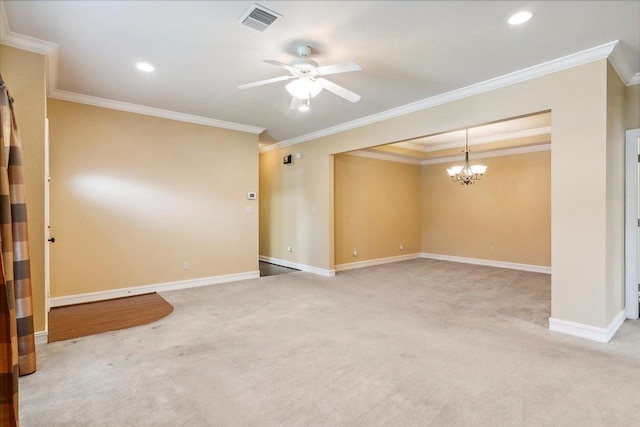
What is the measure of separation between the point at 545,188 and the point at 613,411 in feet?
17.5

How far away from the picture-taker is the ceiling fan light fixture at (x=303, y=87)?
2.95m

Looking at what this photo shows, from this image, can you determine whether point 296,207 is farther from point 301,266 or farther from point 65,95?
point 65,95

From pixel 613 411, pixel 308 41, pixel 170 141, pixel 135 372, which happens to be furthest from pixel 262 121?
pixel 613 411

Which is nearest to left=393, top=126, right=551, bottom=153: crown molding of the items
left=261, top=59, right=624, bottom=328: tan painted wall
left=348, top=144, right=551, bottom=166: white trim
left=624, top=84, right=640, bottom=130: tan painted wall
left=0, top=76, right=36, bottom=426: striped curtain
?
left=348, top=144, right=551, bottom=166: white trim

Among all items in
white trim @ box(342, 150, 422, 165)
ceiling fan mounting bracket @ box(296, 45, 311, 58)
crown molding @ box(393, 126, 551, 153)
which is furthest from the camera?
white trim @ box(342, 150, 422, 165)

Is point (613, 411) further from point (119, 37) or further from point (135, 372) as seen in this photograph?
point (119, 37)

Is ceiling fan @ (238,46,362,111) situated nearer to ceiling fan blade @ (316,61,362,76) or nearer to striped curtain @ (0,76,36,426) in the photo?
ceiling fan blade @ (316,61,362,76)

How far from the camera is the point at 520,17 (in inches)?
100

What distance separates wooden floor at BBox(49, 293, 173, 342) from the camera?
342 centimetres

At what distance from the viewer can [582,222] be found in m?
3.15

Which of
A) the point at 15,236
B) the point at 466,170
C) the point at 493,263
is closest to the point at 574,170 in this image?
the point at 466,170

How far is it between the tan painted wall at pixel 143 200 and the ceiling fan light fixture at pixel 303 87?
302 cm

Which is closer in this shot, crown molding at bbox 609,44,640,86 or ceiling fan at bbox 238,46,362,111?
ceiling fan at bbox 238,46,362,111

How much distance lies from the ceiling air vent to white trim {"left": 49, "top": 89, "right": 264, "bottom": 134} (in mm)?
2962
